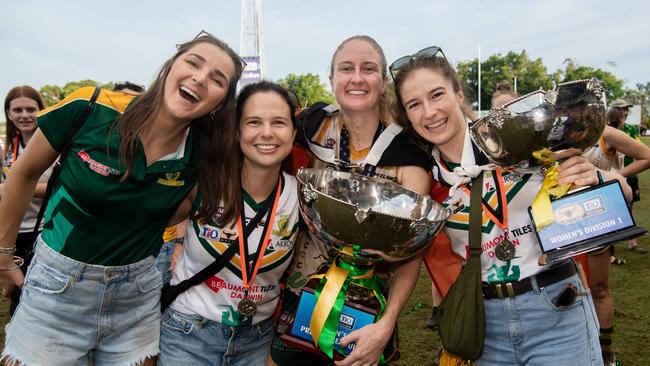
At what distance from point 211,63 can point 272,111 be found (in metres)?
0.36

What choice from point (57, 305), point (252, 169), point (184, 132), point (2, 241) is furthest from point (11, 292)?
point (252, 169)

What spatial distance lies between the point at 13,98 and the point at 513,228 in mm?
4423

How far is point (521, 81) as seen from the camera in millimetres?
52688

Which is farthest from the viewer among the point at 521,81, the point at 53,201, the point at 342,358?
the point at 521,81

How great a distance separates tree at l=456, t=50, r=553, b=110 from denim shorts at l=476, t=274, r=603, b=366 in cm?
5166

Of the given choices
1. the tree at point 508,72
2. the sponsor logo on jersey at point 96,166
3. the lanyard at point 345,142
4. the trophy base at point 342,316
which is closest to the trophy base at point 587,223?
the trophy base at point 342,316

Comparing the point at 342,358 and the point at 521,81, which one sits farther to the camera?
the point at 521,81

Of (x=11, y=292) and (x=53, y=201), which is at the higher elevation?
(x=53, y=201)

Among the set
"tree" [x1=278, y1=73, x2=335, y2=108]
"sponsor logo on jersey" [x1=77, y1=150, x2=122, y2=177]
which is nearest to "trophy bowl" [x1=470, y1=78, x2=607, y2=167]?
"sponsor logo on jersey" [x1=77, y1=150, x2=122, y2=177]

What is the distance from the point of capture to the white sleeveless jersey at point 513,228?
198cm

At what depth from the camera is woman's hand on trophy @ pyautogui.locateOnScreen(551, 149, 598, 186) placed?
1.77 metres

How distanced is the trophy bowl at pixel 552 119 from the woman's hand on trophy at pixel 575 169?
0.04 metres

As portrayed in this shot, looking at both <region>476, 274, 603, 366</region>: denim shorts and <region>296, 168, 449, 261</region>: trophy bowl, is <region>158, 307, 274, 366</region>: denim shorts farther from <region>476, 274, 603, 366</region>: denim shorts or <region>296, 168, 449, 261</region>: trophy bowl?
<region>476, 274, 603, 366</region>: denim shorts

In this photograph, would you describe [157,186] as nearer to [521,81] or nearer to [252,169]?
[252,169]
